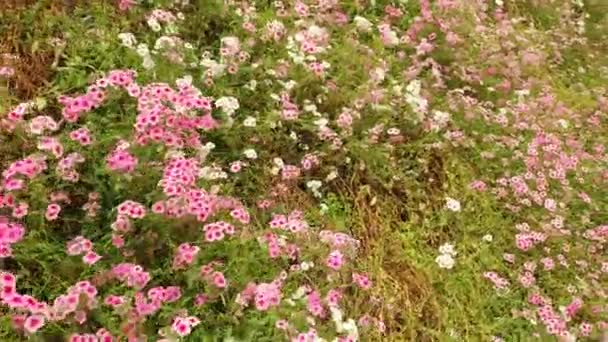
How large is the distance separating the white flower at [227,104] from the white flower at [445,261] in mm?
1304

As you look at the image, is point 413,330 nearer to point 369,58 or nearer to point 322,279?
point 322,279

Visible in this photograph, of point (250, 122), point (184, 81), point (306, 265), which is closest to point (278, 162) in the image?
point (250, 122)

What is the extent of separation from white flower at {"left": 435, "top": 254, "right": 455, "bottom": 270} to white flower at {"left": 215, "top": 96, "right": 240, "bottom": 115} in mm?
1304

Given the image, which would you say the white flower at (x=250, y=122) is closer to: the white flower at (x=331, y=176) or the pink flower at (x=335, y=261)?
the white flower at (x=331, y=176)

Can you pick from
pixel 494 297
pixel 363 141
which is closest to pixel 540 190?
pixel 494 297

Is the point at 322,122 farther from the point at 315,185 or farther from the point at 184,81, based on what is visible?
the point at 184,81

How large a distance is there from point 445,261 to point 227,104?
1380 mm

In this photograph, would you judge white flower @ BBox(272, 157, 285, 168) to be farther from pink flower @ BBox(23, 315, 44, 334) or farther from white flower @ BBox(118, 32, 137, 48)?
pink flower @ BBox(23, 315, 44, 334)

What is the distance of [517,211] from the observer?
4.24m

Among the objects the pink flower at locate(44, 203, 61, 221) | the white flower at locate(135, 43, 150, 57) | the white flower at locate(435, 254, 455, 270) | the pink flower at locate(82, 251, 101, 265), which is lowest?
the white flower at locate(435, 254, 455, 270)

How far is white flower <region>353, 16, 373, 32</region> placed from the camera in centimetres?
489

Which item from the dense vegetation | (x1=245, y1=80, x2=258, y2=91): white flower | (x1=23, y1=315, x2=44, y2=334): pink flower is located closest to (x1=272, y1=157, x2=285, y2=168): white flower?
the dense vegetation

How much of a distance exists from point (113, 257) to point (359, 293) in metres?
1.18

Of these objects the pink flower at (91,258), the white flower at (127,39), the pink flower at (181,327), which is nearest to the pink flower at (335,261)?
the pink flower at (181,327)
